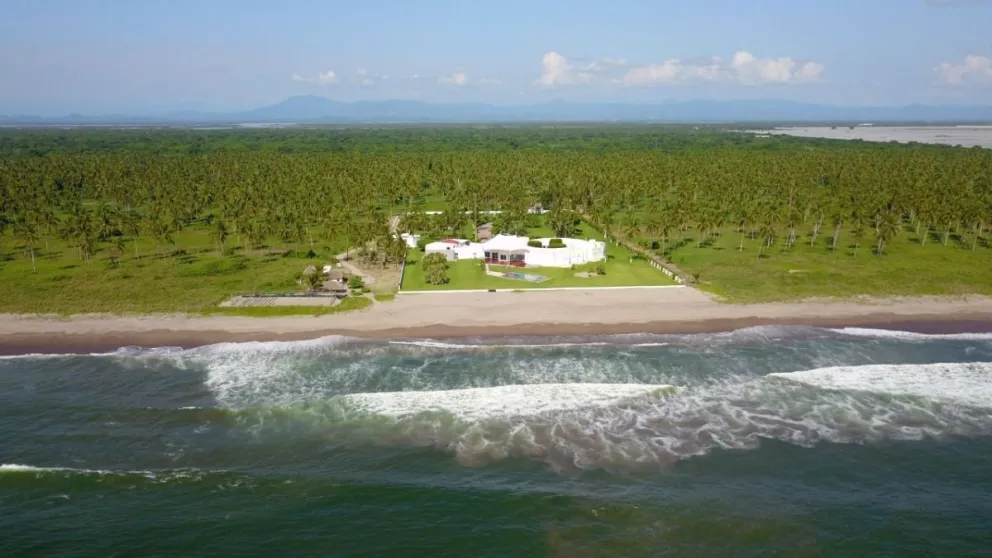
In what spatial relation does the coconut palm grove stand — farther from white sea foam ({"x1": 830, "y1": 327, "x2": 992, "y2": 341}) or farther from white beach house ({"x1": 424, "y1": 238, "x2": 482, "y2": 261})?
white sea foam ({"x1": 830, "y1": 327, "x2": 992, "y2": 341})

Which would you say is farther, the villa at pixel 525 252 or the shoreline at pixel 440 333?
the villa at pixel 525 252

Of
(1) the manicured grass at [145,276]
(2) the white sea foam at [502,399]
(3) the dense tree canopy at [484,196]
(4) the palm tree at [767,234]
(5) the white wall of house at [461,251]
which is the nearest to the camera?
(2) the white sea foam at [502,399]

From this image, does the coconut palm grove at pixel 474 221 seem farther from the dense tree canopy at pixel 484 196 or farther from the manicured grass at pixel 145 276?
the dense tree canopy at pixel 484 196

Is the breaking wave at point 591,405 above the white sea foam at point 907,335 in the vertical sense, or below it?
below

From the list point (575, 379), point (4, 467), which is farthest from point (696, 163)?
point (4, 467)

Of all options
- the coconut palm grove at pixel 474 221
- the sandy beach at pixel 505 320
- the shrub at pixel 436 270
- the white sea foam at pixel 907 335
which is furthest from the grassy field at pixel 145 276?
the white sea foam at pixel 907 335

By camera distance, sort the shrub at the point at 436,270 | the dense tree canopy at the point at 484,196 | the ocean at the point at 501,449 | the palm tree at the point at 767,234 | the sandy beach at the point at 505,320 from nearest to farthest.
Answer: the ocean at the point at 501,449 → the sandy beach at the point at 505,320 → the shrub at the point at 436,270 → the palm tree at the point at 767,234 → the dense tree canopy at the point at 484,196

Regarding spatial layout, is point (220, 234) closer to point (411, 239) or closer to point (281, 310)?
point (411, 239)
